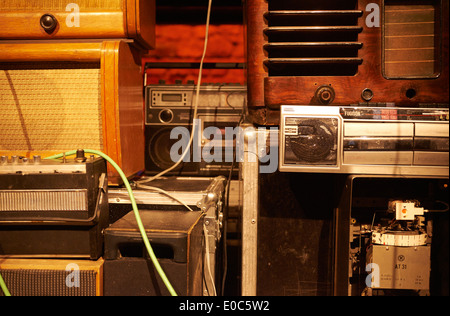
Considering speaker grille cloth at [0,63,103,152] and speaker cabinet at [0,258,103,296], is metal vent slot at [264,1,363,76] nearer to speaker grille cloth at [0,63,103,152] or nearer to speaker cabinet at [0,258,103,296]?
speaker grille cloth at [0,63,103,152]

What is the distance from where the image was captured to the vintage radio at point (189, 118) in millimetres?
1346

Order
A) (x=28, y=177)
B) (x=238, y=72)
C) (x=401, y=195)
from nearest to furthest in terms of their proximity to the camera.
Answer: (x=28, y=177), (x=401, y=195), (x=238, y=72)

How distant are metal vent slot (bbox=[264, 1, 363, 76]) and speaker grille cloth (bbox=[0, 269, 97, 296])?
746 millimetres

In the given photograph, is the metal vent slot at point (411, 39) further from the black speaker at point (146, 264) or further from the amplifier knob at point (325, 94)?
the black speaker at point (146, 264)

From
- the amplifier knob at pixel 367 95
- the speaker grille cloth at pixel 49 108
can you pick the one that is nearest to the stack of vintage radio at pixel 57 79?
the speaker grille cloth at pixel 49 108

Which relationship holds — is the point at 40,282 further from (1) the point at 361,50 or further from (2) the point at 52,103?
(1) the point at 361,50

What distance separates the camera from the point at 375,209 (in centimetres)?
89

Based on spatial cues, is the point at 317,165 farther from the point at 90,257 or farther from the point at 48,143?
the point at 48,143

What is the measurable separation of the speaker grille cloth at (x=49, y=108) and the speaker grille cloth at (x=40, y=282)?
35cm

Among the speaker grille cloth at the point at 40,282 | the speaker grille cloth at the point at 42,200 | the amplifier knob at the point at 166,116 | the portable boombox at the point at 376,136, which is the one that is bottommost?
the speaker grille cloth at the point at 40,282

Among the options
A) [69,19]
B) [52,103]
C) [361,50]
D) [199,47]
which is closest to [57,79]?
[52,103]

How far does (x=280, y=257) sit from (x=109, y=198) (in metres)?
0.52

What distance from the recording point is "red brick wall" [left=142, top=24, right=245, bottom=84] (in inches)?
83.8
